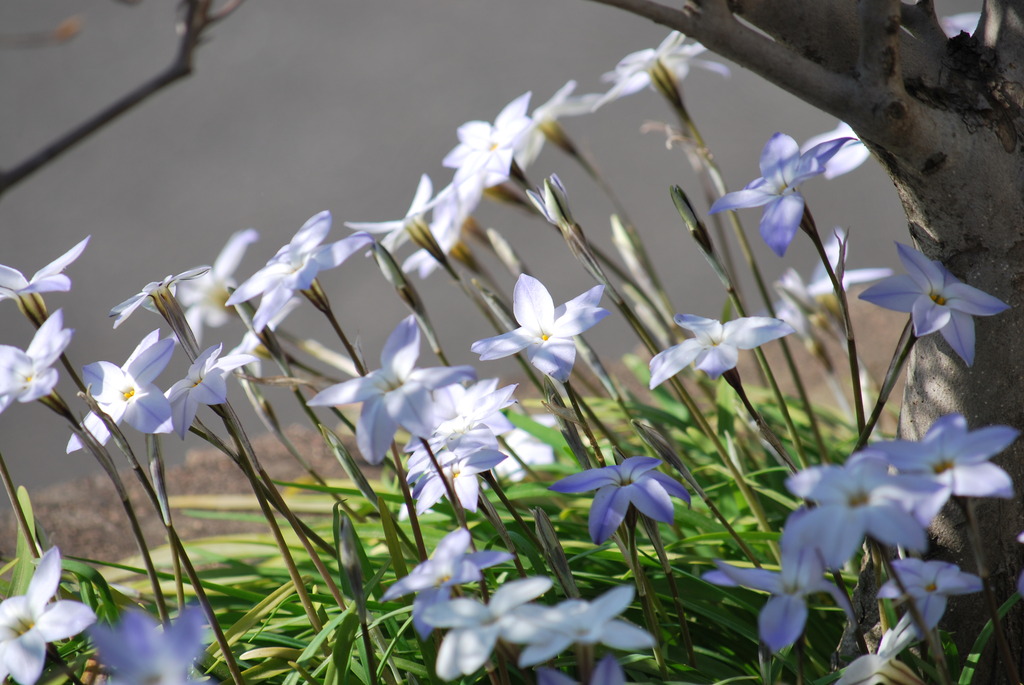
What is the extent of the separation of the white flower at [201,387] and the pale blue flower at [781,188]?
332mm

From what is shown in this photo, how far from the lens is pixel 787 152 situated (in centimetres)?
58

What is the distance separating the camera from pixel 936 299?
522 mm

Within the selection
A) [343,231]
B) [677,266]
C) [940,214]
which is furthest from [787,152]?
[343,231]

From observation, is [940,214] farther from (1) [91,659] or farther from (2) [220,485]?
(2) [220,485]

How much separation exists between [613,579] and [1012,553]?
307 millimetres

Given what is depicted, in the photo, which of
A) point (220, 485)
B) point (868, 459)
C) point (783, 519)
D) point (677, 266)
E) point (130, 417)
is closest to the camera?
point (868, 459)

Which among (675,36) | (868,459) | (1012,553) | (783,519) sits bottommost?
(783,519)

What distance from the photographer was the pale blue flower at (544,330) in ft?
1.72

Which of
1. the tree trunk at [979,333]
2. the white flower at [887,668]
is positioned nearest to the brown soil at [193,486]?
the tree trunk at [979,333]

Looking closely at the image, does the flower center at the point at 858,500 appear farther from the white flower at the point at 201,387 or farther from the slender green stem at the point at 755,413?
the white flower at the point at 201,387

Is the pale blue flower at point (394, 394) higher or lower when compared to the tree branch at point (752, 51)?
lower

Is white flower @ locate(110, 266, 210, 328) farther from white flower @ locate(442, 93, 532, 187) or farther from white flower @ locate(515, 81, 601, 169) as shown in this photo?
white flower @ locate(515, 81, 601, 169)

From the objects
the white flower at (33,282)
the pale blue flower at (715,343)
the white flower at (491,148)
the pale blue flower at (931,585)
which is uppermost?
the white flower at (491,148)

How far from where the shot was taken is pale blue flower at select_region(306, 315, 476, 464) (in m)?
0.42
